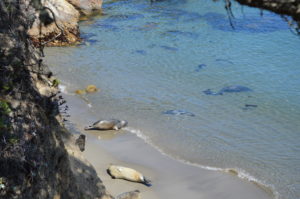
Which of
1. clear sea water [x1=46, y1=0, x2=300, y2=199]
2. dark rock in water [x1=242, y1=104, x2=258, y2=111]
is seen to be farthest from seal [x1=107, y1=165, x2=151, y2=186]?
dark rock in water [x1=242, y1=104, x2=258, y2=111]

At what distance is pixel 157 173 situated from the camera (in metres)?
9.96

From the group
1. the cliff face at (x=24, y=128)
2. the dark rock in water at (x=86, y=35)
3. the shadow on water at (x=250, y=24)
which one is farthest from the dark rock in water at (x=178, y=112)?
the dark rock in water at (x=86, y=35)

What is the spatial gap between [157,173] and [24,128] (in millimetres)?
5366

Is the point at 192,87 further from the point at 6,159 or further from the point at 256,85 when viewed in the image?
the point at 6,159

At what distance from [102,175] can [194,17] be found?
1694cm

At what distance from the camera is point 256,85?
1570 cm

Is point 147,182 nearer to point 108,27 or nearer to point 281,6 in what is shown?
point 281,6

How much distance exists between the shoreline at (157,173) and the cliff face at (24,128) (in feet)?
10.7

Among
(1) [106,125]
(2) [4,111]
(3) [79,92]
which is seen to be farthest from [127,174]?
(3) [79,92]

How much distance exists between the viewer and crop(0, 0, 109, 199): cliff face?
4.70 metres

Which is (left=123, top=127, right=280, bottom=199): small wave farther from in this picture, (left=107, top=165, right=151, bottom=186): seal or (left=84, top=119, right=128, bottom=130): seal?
(left=107, top=165, right=151, bottom=186): seal

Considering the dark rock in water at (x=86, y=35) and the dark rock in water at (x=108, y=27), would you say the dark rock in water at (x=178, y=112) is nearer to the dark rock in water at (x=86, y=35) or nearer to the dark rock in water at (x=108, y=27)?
the dark rock in water at (x=86, y=35)

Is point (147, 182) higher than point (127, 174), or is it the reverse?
point (127, 174)

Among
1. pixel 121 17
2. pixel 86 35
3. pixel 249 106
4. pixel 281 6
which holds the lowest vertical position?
pixel 86 35
